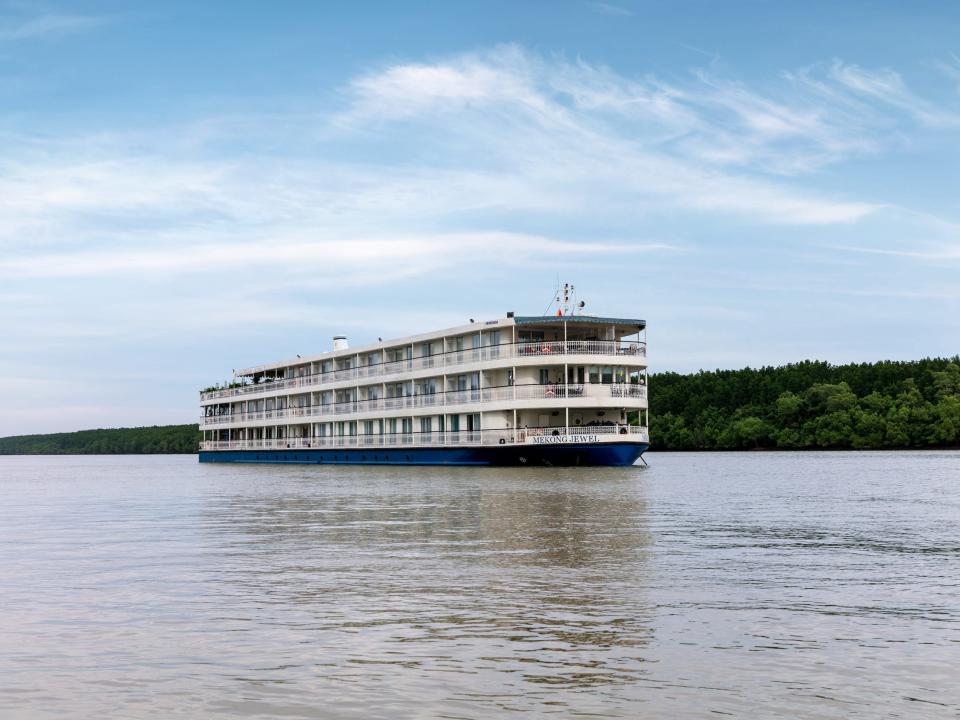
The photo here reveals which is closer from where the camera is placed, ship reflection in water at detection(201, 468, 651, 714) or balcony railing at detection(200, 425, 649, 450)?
ship reflection in water at detection(201, 468, 651, 714)

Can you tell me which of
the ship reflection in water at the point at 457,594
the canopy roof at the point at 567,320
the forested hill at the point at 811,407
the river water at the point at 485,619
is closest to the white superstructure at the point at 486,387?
the canopy roof at the point at 567,320

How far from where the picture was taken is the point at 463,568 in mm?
15508

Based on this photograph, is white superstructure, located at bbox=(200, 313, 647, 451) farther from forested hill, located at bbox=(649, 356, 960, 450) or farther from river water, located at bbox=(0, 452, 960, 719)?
forested hill, located at bbox=(649, 356, 960, 450)

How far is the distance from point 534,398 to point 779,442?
84.4 m

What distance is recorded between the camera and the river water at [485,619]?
8156 millimetres

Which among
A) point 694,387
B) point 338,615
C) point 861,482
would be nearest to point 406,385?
point 861,482

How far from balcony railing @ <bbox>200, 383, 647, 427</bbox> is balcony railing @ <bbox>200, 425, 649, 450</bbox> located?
1.82 meters

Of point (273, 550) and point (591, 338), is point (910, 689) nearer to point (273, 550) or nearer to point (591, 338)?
point (273, 550)

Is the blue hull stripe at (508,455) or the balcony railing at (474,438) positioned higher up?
the balcony railing at (474,438)

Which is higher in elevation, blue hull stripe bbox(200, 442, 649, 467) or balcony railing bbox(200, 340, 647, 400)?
balcony railing bbox(200, 340, 647, 400)

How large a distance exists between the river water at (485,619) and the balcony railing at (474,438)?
3434cm

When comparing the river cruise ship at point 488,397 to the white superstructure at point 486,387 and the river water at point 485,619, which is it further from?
the river water at point 485,619

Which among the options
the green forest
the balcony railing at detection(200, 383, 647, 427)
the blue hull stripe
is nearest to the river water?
the blue hull stripe

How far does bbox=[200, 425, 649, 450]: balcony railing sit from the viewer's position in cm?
5891
